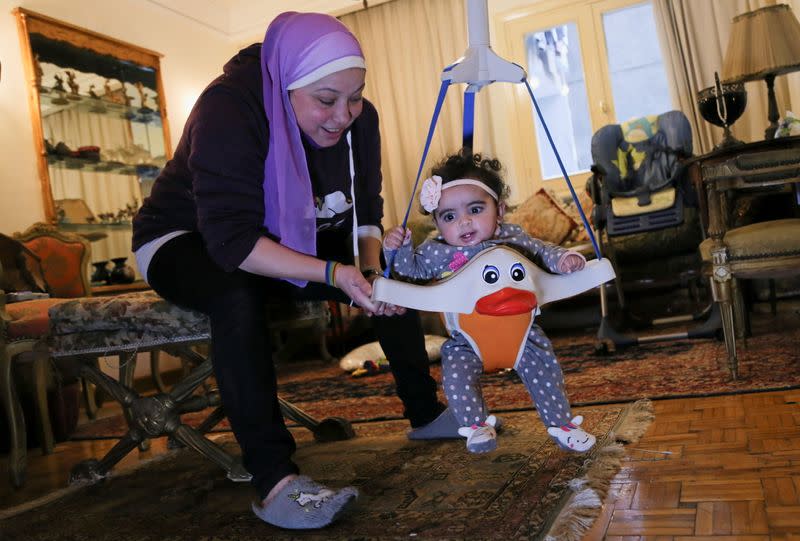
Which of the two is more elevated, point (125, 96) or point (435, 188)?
point (125, 96)

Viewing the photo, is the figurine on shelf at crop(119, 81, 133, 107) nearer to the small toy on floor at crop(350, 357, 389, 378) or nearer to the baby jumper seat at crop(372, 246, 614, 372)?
the small toy on floor at crop(350, 357, 389, 378)

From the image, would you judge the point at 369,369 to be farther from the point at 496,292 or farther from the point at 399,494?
the point at 496,292

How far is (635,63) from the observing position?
5.55m

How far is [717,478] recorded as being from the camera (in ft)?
4.70

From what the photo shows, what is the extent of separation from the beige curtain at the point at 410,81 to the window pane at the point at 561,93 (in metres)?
0.46

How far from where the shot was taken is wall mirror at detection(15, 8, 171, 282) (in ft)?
14.8

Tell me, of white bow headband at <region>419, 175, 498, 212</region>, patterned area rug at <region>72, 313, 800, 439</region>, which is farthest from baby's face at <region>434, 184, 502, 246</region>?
patterned area rug at <region>72, 313, 800, 439</region>

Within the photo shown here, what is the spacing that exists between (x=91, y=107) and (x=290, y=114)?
147 inches

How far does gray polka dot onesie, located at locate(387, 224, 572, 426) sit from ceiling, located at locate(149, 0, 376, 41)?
16.2 ft

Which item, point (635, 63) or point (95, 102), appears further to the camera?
point (635, 63)

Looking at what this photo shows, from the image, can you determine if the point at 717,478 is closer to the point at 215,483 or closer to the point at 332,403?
the point at 215,483

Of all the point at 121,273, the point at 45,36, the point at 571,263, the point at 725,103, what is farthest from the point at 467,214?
the point at 45,36

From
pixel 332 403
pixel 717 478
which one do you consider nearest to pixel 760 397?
pixel 717 478

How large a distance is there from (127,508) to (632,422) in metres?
1.32
